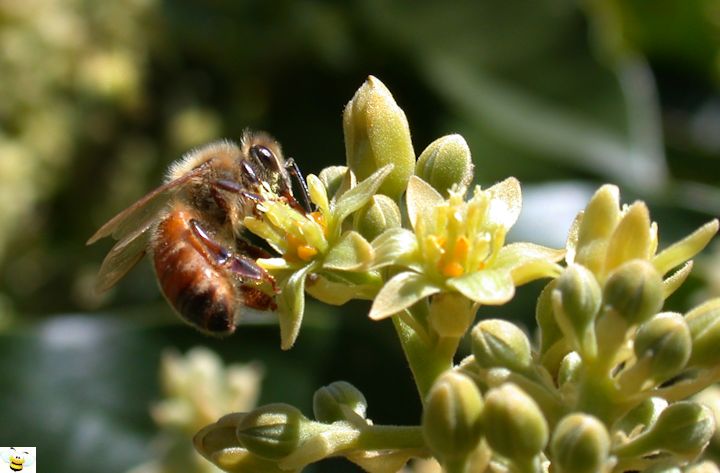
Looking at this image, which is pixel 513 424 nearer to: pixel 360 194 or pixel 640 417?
pixel 640 417

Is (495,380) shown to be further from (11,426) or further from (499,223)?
(11,426)

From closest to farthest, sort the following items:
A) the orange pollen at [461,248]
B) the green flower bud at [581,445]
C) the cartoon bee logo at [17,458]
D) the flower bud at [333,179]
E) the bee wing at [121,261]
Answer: the green flower bud at [581,445]
the orange pollen at [461,248]
the flower bud at [333,179]
the bee wing at [121,261]
the cartoon bee logo at [17,458]

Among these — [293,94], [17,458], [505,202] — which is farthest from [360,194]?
[293,94]

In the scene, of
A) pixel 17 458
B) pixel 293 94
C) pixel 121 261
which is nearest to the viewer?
pixel 121 261

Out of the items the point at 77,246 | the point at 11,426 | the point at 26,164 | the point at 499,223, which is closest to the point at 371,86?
the point at 499,223

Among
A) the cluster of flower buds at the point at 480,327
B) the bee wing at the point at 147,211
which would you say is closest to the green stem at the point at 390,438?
the cluster of flower buds at the point at 480,327

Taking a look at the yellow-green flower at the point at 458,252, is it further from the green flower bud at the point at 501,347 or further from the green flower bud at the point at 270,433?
the green flower bud at the point at 270,433

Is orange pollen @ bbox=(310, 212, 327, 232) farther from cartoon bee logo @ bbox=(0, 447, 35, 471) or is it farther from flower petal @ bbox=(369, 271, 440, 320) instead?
cartoon bee logo @ bbox=(0, 447, 35, 471)
